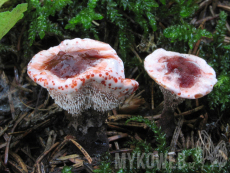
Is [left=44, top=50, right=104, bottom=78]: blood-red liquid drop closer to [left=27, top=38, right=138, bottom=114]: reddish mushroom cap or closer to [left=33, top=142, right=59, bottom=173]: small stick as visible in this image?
[left=27, top=38, right=138, bottom=114]: reddish mushroom cap

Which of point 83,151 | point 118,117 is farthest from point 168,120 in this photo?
point 83,151

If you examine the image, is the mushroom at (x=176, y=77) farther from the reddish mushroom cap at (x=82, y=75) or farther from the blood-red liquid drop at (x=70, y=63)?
the blood-red liquid drop at (x=70, y=63)

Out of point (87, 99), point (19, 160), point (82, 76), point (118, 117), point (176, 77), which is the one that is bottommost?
point (19, 160)

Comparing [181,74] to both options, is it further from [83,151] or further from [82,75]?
[83,151]

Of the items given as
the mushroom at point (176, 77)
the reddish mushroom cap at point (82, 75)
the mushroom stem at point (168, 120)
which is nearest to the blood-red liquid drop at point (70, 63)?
the reddish mushroom cap at point (82, 75)

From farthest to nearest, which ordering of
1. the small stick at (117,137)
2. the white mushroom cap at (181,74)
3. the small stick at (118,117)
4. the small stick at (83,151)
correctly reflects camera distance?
the small stick at (118,117) → the small stick at (117,137) → the small stick at (83,151) → the white mushroom cap at (181,74)

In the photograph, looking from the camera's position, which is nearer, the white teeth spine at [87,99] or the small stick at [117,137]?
the white teeth spine at [87,99]

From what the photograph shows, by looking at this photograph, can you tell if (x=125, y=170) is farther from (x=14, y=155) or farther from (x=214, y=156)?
(x=14, y=155)

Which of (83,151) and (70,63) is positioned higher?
(70,63)
